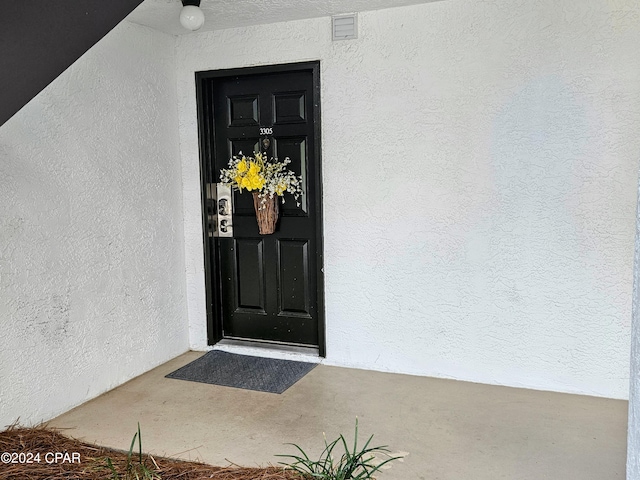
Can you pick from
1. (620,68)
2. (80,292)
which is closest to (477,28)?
(620,68)

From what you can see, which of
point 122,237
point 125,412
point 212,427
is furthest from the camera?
point 122,237

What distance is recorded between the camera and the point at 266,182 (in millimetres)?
3871

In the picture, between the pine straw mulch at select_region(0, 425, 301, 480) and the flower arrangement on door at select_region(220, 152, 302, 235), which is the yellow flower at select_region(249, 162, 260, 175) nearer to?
the flower arrangement on door at select_region(220, 152, 302, 235)

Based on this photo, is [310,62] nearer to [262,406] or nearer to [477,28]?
[477,28]

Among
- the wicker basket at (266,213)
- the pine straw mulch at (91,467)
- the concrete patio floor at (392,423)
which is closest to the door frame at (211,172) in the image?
the wicker basket at (266,213)

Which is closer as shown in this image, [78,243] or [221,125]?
[78,243]

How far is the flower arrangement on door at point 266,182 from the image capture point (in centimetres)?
385

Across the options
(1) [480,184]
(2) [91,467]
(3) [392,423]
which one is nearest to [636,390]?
(3) [392,423]

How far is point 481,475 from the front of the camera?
2.46 metres

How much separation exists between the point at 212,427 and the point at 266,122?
2.08 meters

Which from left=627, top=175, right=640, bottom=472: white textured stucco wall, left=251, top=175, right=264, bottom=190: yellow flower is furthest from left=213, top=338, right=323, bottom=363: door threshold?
left=627, top=175, right=640, bottom=472: white textured stucco wall

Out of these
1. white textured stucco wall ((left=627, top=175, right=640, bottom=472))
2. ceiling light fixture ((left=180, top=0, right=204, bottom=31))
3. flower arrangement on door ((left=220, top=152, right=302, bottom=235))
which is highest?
ceiling light fixture ((left=180, top=0, right=204, bottom=31))

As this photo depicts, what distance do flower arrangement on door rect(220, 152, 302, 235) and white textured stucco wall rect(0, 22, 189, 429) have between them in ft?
1.84

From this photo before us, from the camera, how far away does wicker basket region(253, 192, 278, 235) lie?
3891mm
